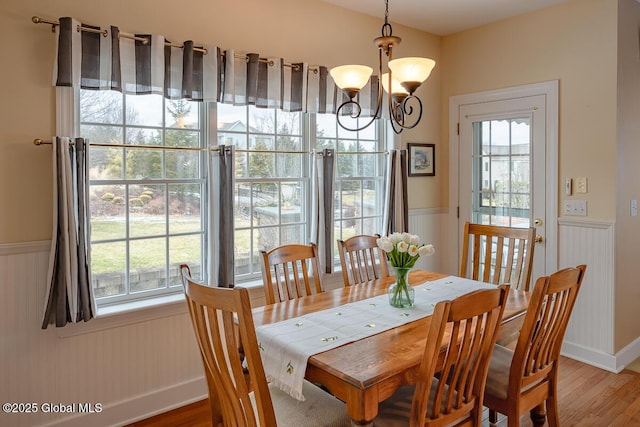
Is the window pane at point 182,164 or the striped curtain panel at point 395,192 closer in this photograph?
the window pane at point 182,164

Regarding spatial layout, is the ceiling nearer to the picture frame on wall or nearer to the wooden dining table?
the picture frame on wall

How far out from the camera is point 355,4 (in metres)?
3.50

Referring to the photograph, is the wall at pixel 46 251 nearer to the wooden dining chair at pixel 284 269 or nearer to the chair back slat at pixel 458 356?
the wooden dining chair at pixel 284 269

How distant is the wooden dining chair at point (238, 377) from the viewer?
1438mm

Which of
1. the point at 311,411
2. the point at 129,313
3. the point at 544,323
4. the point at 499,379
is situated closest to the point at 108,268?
the point at 129,313

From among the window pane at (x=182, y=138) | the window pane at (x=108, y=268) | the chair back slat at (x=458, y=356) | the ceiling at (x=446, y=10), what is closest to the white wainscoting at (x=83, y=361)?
the window pane at (x=108, y=268)

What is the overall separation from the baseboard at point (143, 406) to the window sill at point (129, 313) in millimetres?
456

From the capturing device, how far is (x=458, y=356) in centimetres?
162

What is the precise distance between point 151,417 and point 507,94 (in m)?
3.58

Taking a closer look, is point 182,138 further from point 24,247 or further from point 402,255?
point 402,255

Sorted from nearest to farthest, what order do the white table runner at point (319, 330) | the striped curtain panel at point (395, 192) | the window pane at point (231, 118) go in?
the white table runner at point (319, 330) → the window pane at point (231, 118) → the striped curtain panel at point (395, 192)

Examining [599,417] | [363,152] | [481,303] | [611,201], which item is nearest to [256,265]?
[363,152]

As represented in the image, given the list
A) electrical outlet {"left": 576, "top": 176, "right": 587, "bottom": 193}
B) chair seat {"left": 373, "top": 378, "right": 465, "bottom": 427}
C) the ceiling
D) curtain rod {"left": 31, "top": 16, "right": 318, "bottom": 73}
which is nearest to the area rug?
electrical outlet {"left": 576, "top": 176, "right": 587, "bottom": 193}

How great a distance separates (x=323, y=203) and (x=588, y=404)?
2132 millimetres
